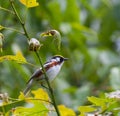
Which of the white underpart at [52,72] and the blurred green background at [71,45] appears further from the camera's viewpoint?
the blurred green background at [71,45]

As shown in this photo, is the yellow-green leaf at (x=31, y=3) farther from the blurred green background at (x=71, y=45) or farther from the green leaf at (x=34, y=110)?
the blurred green background at (x=71, y=45)

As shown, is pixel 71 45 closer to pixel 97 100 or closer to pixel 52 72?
pixel 52 72

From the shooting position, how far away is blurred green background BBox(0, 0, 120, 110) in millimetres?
3334

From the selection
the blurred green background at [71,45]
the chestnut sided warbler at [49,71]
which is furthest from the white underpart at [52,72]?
the blurred green background at [71,45]

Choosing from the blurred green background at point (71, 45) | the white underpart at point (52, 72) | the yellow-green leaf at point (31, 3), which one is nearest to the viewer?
the yellow-green leaf at point (31, 3)

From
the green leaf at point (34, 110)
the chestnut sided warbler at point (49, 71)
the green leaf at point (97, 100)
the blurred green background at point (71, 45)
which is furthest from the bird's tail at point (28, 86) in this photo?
the blurred green background at point (71, 45)

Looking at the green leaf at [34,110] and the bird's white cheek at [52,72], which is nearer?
the green leaf at [34,110]

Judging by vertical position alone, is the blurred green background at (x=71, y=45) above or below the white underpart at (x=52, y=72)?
above

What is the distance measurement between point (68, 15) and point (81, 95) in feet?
3.12

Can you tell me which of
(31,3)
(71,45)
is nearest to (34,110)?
(31,3)

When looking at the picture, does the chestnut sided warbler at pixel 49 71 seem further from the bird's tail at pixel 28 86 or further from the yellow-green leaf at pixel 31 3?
the yellow-green leaf at pixel 31 3

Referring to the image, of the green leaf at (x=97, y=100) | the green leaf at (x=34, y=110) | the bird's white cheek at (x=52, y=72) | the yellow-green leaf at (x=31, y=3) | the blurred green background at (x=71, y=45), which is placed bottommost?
the green leaf at (x=97, y=100)

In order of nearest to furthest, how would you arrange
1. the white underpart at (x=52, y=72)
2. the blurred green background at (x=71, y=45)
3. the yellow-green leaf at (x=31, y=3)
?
the yellow-green leaf at (x=31, y=3)
the white underpart at (x=52, y=72)
the blurred green background at (x=71, y=45)

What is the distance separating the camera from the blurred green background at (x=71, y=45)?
3.33 meters
